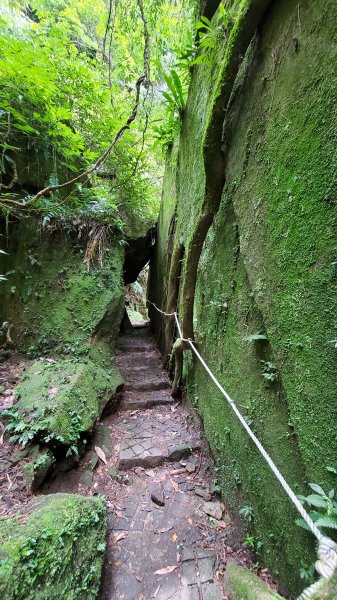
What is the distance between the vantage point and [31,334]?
3.79 meters

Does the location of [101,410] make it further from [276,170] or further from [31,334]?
[276,170]

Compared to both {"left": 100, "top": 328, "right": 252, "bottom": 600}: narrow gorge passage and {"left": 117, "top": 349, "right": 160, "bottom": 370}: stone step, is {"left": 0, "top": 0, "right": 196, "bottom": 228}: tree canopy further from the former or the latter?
{"left": 100, "top": 328, "right": 252, "bottom": 600}: narrow gorge passage

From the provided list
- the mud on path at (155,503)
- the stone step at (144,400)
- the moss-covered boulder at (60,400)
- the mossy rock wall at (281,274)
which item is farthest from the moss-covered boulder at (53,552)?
the stone step at (144,400)

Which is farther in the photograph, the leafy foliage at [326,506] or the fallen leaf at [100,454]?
the fallen leaf at [100,454]

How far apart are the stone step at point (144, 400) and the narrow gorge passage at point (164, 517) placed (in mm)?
49

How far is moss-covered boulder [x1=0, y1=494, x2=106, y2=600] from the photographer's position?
1.39m

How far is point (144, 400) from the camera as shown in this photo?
12.8 feet

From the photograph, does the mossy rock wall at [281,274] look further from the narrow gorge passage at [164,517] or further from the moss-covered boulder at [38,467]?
the moss-covered boulder at [38,467]

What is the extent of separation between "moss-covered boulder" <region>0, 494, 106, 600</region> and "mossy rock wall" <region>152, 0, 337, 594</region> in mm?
1137

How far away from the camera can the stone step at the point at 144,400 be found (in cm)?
379

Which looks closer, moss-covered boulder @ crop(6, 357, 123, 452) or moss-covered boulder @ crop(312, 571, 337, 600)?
moss-covered boulder @ crop(312, 571, 337, 600)

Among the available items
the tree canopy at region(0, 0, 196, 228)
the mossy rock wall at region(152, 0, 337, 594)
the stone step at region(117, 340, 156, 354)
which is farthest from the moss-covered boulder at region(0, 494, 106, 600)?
the stone step at region(117, 340, 156, 354)

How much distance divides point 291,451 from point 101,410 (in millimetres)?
2510

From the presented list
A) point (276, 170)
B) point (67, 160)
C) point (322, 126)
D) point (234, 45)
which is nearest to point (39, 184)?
point (67, 160)
